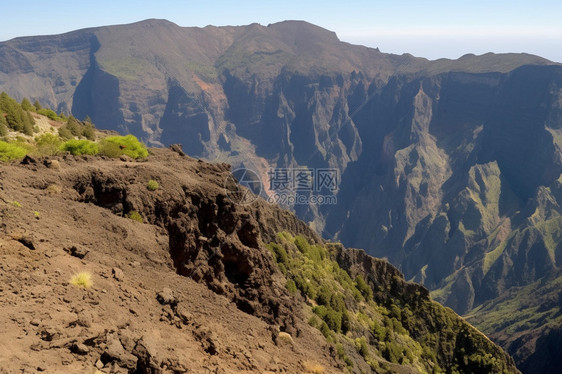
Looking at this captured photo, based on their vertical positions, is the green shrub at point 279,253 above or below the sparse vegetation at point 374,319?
above

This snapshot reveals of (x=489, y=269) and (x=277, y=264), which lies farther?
(x=489, y=269)

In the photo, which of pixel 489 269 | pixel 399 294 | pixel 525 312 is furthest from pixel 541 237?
pixel 399 294

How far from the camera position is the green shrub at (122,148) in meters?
29.1

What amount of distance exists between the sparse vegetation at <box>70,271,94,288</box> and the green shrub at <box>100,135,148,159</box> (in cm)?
1579

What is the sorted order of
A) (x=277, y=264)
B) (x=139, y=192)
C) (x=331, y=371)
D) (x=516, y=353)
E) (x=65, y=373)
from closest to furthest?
(x=65, y=373), (x=331, y=371), (x=139, y=192), (x=277, y=264), (x=516, y=353)

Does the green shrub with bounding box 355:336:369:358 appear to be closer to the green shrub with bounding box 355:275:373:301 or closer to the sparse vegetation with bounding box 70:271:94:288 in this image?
the green shrub with bounding box 355:275:373:301

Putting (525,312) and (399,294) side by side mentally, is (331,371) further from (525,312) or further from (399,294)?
(525,312)

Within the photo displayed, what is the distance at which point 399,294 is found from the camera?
50156 millimetres

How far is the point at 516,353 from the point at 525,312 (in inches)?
1090

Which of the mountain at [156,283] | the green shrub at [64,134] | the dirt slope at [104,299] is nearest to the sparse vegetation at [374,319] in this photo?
the mountain at [156,283]

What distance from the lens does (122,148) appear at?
29625 mm

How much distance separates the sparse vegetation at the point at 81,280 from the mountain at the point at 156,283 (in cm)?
5

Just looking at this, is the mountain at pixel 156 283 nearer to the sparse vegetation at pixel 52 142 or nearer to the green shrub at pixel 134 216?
the green shrub at pixel 134 216

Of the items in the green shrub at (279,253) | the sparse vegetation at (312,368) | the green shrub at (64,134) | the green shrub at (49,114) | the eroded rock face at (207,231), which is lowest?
the green shrub at (279,253)
